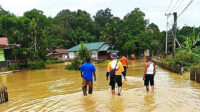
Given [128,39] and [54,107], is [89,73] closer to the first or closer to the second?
[54,107]

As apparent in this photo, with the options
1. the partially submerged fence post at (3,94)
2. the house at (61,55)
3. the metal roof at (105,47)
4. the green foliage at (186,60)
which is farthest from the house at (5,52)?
the house at (61,55)

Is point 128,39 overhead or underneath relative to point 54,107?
overhead

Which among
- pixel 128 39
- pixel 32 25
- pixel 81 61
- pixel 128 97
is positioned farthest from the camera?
pixel 128 39

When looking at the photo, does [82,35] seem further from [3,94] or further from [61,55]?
[3,94]

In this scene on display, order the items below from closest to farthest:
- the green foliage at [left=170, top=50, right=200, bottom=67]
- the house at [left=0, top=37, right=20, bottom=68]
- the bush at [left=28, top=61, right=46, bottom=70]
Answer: the green foliage at [left=170, top=50, right=200, bottom=67], the house at [left=0, top=37, right=20, bottom=68], the bush at [left=28, top=61, right=46, bottom=70]

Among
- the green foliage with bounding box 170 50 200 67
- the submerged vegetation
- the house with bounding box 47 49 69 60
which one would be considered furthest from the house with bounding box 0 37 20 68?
the house with bounding box 47 49 69 60

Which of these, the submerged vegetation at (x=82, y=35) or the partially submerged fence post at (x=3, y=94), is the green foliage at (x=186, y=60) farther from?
the partially submerged fence post at (x=3, y=94)

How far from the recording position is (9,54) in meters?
29.5

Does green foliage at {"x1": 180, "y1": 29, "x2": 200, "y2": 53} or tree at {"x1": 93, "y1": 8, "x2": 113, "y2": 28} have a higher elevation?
tree at {"x1": 93, "y1": 8, "x2": 113, "y2": 28}

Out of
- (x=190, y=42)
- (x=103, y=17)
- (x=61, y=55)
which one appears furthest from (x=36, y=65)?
(x=103, y=17)

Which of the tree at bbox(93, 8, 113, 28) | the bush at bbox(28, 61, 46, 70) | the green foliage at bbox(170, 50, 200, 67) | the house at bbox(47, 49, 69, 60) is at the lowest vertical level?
the bush at bbox(28, 61, 46, 70)

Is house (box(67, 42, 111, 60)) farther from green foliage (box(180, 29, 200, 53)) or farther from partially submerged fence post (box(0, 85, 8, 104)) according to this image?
partially submerged fence post (box(0, 85, 8, 104))

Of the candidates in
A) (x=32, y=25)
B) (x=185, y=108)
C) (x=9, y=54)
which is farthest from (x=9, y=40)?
(x=185, y=108)

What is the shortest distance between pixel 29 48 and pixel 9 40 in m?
3.05
